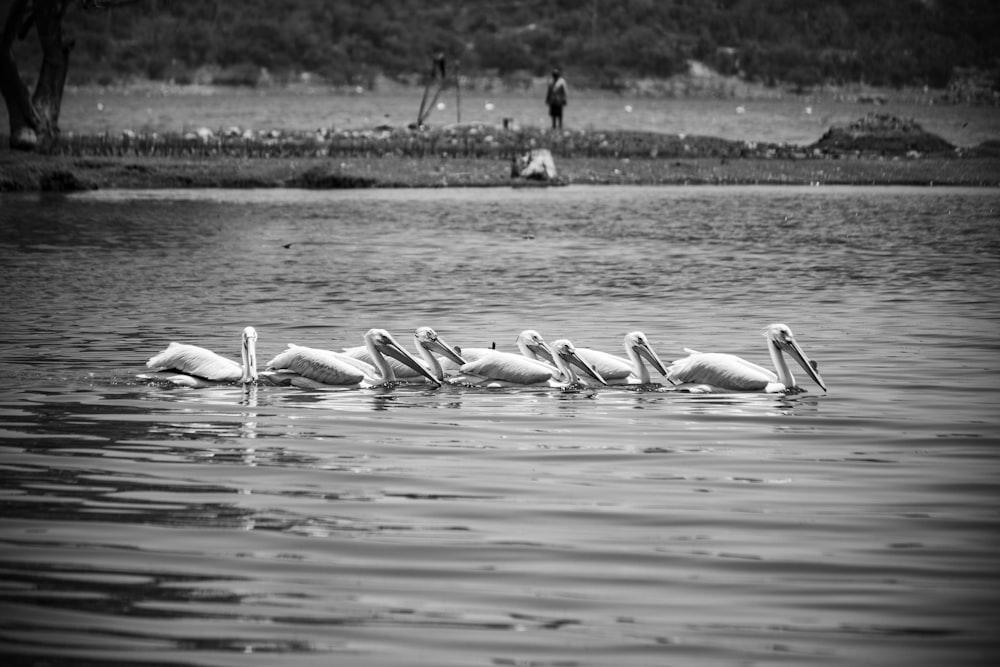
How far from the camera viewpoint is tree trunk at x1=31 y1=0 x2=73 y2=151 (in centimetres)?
3341

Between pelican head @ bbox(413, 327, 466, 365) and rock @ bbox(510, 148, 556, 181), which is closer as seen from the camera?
pelican head @ bbox(413, 327, 466, 365)

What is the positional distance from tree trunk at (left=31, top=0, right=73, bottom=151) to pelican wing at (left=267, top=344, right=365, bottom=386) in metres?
24.7

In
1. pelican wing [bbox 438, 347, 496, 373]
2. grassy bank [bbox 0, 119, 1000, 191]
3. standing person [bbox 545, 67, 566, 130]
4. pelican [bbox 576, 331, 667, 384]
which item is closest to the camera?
pelican [bbox 576, 331, 667, 384]

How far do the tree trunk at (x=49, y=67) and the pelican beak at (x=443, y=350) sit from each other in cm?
2448

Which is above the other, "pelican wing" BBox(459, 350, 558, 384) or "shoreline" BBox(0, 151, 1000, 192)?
"shoreline" BBox(0, 151, 1000, 192)

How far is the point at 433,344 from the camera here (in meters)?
11.0

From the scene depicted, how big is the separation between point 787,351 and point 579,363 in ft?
4.57

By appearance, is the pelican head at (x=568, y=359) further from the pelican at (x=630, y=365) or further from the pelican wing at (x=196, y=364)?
the pelican wing at (x=196, y=364)

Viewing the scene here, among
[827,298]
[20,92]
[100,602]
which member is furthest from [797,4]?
[100,602]

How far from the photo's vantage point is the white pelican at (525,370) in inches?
413

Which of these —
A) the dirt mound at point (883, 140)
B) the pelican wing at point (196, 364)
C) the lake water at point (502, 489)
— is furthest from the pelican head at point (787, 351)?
the dirt mound at point (883, 140)

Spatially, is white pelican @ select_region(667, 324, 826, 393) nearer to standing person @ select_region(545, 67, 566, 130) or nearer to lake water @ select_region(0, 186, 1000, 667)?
lake water @ select_region(0, 186, 1000, 667)

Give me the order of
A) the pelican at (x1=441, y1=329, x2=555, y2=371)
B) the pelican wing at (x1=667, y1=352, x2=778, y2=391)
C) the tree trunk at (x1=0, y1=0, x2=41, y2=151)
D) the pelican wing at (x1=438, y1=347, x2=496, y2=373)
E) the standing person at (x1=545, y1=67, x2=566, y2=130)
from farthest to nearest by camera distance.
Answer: the standing person at (x1=545, y1=67, x2=566, y2=130) < the tree trunk at (x1=0, y1=0, x2=41, y2=151) < the pelican at (x1=441, y1=329, x2=555, y2=371) < the pelican wing at (x1=438, y1=347, x2=496, y2=373) < the pelican wing at (x1=667, y1=352, x2=778, y2=391)

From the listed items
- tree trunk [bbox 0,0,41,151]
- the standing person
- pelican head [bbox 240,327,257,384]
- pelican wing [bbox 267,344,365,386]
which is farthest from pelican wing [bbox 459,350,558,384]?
the standing person
